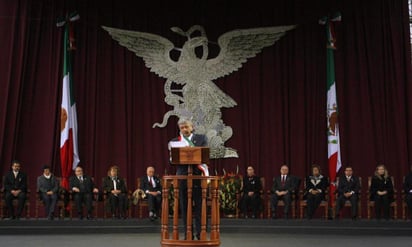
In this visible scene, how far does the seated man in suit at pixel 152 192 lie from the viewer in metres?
10.6

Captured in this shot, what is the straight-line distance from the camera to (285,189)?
11.1 metres

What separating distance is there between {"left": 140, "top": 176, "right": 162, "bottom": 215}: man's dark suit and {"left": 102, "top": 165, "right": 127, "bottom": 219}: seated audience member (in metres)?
0.36

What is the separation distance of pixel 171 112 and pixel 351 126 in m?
3.58

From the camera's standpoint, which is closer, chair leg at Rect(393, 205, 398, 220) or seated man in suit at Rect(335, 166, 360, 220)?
seated man in suit at Rect(335, 166, 360, 220)

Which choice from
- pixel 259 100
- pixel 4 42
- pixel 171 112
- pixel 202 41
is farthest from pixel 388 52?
pixel 4 42

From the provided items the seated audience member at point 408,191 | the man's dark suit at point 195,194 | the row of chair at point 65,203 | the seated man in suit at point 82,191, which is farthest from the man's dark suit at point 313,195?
the man's dark suit at point 195,194

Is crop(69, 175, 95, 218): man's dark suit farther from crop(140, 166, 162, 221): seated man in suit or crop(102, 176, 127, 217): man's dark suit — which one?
crop(140, 166, 162, 221): seated man in suit

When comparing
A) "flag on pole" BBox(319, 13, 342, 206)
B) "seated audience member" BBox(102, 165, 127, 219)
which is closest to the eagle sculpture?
"flag on pole" BBox(319, 13, 342, 206)

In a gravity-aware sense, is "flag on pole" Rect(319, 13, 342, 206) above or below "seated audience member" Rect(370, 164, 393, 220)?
above

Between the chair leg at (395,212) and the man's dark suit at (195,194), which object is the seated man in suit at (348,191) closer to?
the chair leg at (395,212)

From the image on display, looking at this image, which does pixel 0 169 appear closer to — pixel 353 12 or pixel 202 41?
pixel 202 41

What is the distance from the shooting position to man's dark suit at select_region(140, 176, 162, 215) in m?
10.7

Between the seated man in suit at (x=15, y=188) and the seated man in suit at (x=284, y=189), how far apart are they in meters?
4.33

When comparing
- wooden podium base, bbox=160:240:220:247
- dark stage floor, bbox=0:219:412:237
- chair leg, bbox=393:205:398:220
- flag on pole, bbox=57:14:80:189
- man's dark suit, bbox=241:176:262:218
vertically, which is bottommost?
dark stage floor, bbox=0:219:412:237
